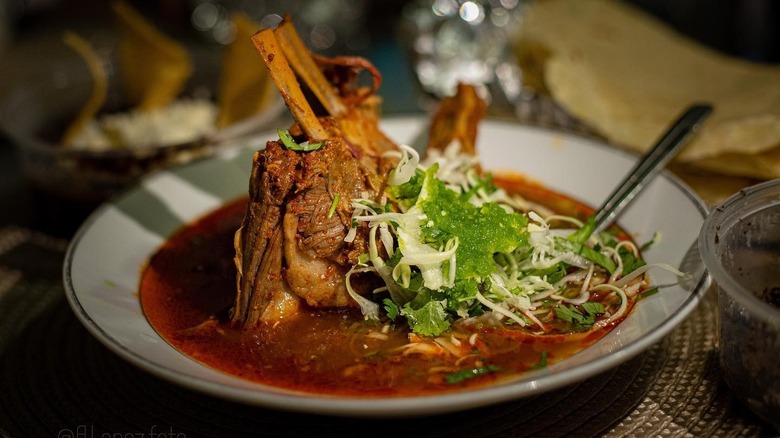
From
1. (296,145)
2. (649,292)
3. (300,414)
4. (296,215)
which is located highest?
(296,145)

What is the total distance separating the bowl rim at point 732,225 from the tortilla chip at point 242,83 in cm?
235

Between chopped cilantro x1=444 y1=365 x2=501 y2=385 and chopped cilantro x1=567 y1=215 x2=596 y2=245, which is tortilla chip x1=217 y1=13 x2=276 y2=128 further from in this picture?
chopped cilantro x1=444 y1=365 x2=501 y2=385

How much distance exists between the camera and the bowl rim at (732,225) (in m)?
1.78

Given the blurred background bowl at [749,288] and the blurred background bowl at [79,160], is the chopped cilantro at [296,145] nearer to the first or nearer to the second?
the blurred background bowl at [749,288]

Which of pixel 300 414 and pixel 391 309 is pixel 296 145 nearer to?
pixel 391 309

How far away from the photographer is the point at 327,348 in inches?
82.5

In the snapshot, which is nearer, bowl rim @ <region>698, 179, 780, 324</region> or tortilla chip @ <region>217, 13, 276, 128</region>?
bowl rim @ <region>698, 179, 780, 324</region>

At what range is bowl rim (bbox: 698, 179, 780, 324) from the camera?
1782 mm

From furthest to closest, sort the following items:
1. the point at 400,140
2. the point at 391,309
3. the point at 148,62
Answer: the point at 148,62 < the point at 400,140 < the point at 391,309

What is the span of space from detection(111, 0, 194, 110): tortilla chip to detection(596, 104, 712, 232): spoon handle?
7.92 feet

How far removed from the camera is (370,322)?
2.19m

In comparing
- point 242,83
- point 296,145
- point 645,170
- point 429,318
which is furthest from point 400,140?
point 429,318

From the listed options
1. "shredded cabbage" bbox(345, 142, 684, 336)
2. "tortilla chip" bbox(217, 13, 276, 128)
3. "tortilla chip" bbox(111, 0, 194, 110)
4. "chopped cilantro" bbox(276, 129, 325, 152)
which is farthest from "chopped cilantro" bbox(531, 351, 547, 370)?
"tortilla chip" bbox(111, 0, 194, 110)

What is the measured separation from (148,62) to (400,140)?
1.57m
